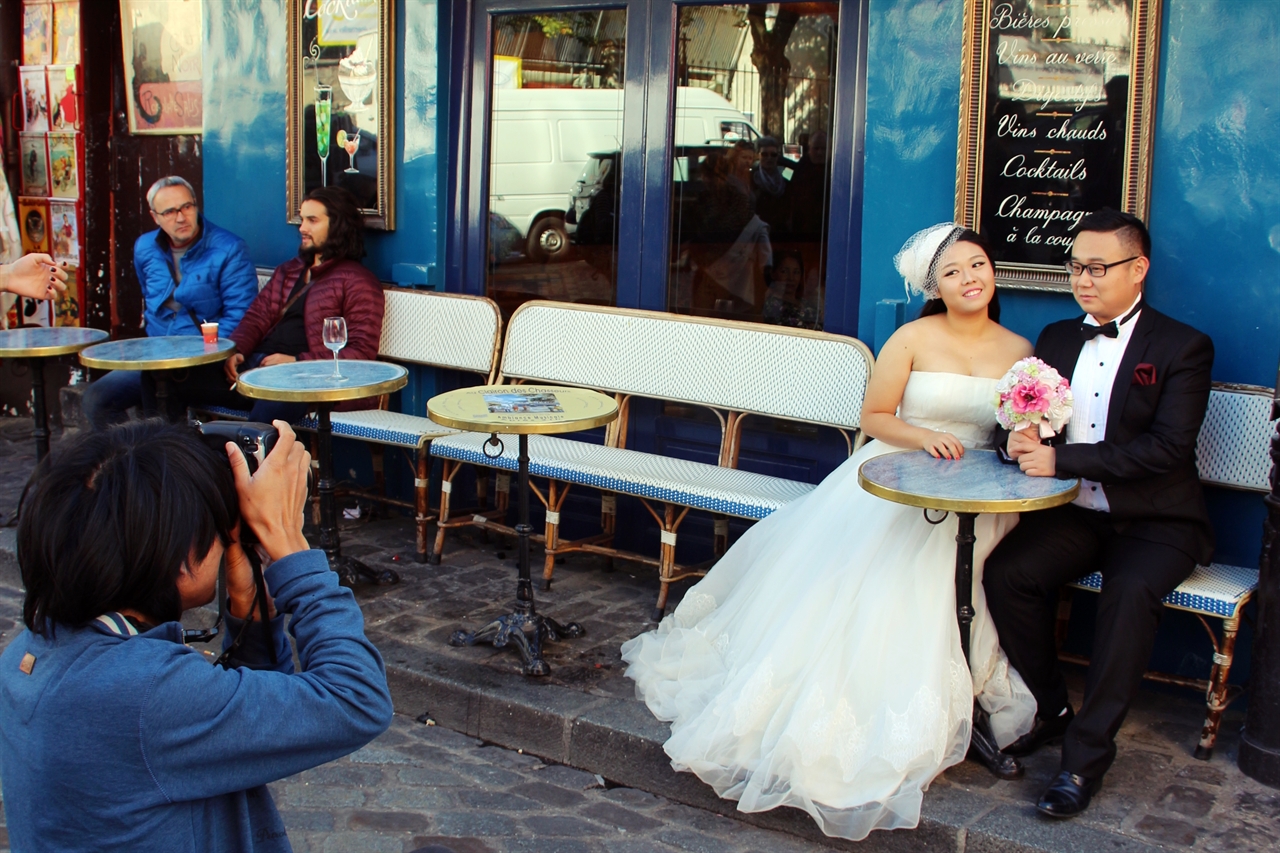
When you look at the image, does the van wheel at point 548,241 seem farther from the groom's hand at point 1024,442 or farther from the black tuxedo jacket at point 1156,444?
the black tuxedo jacket at point 1156,444

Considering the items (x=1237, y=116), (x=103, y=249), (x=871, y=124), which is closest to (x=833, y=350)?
(x=871, y=124)

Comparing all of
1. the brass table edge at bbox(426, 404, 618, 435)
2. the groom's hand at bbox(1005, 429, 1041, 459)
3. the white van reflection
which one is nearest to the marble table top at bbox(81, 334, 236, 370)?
the white van reflection

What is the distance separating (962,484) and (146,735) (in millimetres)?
2698

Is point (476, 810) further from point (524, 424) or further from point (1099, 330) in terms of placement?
point (1099, 330)

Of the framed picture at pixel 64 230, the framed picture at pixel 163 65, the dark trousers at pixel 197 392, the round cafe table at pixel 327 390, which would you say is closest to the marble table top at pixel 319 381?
the round cafe table at pixel 327 390

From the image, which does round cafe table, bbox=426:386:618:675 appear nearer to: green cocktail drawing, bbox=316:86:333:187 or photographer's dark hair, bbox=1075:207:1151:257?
photographer's dark hair, bbox=1075:207:1151:257

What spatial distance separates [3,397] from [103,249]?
4.45 ft

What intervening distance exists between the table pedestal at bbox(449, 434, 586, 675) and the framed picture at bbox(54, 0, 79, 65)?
5.54 m

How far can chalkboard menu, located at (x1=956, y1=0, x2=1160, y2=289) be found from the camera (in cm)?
446

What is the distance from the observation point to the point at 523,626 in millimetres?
4770

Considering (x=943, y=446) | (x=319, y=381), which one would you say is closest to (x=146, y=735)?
(x=943, y=446)

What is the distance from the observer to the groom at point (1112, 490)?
12.5 feet

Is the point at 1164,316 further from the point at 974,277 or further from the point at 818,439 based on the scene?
the point at 818,439

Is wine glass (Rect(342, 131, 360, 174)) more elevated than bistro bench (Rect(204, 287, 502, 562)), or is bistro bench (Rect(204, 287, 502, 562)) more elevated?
wine glass (Rect(342, 131, 360, 174))
